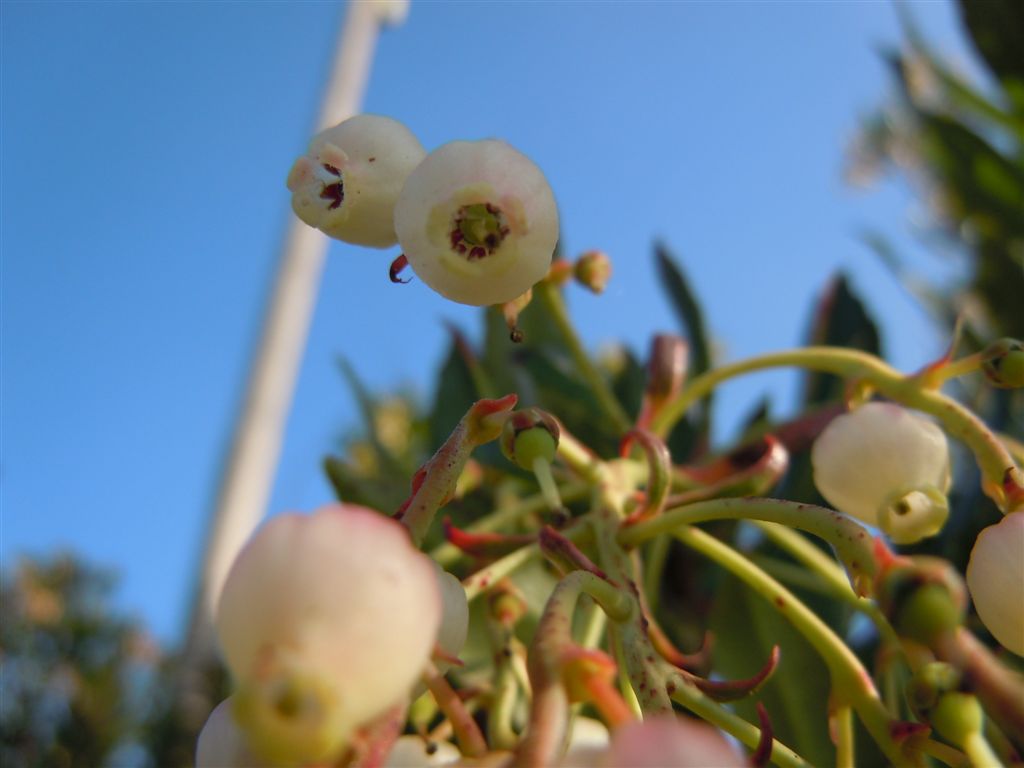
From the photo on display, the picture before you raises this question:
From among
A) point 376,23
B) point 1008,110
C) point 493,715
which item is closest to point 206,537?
point 376,23

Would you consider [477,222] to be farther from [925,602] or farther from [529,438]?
[925,602]

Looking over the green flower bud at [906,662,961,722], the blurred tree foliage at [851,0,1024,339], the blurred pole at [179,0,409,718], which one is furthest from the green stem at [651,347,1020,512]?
the blurred pole at [179,0,409,718]

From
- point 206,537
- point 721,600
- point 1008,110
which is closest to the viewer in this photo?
point 721,600

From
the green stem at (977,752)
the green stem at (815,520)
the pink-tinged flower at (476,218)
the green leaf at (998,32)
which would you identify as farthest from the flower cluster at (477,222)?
the green leaf at (998,32)

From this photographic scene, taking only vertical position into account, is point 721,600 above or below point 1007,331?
below

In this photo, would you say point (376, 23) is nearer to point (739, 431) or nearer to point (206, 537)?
point (206, 537)

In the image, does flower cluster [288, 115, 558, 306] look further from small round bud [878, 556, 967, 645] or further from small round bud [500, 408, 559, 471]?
small round bud [878, 556, 967, 645]
